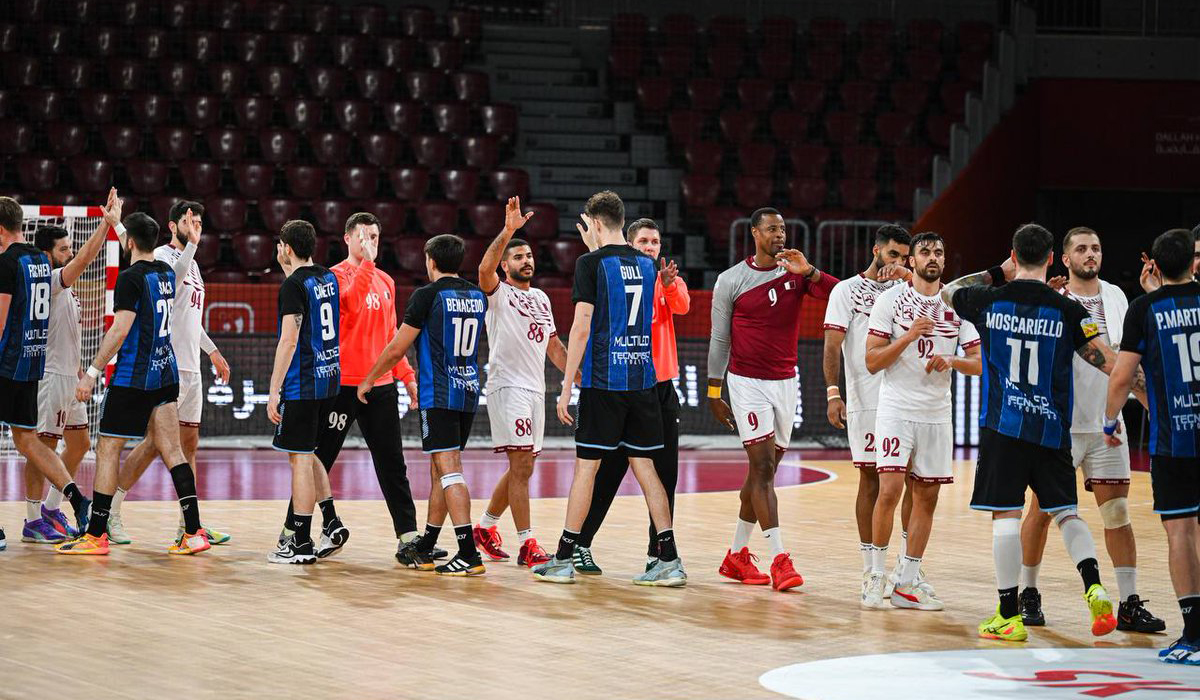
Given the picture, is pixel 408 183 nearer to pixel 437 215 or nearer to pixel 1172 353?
pixel 437 215

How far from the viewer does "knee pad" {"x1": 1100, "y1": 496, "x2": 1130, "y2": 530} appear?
7.28m

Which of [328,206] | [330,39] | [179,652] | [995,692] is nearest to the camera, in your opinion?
[995,692]

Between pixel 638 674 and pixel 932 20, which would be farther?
pixel 932 20

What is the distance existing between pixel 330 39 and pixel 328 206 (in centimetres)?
379

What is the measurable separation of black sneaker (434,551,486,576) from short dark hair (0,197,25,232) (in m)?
3.54

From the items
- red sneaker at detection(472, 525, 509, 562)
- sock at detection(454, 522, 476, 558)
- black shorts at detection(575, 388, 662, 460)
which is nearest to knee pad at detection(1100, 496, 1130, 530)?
black shorts at detection(575, 388, 662, 460)

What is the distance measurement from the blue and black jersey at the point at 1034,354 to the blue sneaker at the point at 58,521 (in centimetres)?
596

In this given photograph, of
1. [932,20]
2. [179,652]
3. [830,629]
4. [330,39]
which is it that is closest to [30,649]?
[179,652]

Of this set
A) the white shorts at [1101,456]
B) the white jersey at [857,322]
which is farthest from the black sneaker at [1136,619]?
the white jersey at [857,322]

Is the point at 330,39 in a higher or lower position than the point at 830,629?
higher

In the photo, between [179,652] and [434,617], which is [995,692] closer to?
[434,617]

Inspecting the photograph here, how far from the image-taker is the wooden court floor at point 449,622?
576 cm

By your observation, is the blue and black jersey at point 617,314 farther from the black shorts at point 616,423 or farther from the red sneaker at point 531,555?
the red sneaker at point 531,555

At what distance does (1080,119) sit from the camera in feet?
72.6
